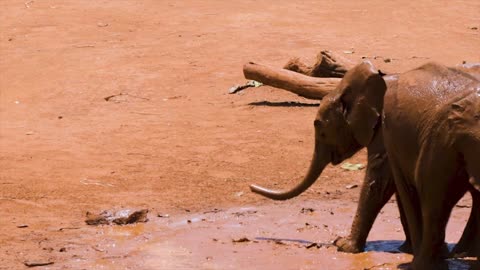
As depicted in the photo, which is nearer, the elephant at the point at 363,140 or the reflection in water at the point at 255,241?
the elephant at the point at 363,140

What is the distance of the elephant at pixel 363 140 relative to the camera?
26.3 feet

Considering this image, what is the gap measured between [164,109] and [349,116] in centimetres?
635

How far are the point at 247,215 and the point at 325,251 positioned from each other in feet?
4.69

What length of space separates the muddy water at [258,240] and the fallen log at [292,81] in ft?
10.6

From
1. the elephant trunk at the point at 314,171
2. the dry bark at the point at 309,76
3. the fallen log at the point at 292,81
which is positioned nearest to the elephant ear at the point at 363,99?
the elephant trunk at the point at 314,171

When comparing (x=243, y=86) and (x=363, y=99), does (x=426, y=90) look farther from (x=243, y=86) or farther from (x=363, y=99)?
(x=243, y=86)

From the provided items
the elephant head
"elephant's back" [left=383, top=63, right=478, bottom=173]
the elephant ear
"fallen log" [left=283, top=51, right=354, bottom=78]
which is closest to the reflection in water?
the elephant head

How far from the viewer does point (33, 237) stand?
367 inches

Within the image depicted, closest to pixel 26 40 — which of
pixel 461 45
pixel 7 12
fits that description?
pixel 7 12

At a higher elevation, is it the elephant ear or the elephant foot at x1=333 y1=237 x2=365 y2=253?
the elephant ear

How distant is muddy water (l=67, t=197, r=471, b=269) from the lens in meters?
8.32

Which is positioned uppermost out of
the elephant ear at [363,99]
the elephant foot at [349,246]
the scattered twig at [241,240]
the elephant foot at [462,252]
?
the elephant ear at [363,99]

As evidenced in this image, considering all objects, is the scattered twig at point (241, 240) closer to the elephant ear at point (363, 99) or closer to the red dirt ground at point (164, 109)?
the red dirt ground at point (164, 109)

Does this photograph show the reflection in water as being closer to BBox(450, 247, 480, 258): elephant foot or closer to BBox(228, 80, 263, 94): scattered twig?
BBox(450, 247, 480, 258): elephant foot
